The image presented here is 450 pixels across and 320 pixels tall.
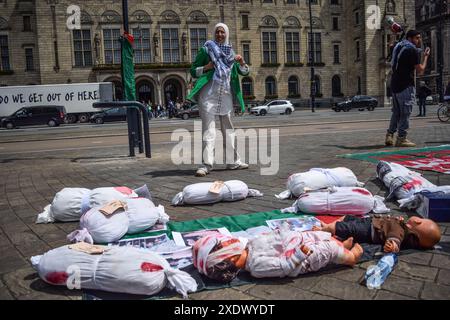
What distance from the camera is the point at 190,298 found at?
228cm

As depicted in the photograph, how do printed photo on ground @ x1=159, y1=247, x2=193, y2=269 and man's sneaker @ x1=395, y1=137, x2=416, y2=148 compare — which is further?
man's sneaker @ x1=395, y1=137, x2=416, y2=148

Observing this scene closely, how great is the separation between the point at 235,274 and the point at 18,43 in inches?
1664

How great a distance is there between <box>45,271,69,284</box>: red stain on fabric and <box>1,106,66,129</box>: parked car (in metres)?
31.2

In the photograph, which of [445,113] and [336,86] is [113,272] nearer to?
[445,113]

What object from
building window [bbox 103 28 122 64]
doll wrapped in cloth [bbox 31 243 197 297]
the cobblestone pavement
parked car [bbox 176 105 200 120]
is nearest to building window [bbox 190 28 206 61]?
building window [bbox 103 28 122 64]

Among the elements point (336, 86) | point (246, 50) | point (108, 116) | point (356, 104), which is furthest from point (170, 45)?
point (336, 86)

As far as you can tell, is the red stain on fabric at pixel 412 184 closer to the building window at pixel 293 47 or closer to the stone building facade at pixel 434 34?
the building window at pixel 293 47

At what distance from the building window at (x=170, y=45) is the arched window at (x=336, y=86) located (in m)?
17.1

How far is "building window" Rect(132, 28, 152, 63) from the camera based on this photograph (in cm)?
4112

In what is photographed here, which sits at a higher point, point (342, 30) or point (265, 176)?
point (342, 30)

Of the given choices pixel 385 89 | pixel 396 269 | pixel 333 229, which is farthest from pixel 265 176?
pixel 385 89

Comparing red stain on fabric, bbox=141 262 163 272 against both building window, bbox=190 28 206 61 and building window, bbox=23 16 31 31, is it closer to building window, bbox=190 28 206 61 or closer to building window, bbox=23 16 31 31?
building window, bbox=190 28 206 61

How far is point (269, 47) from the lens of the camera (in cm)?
4528
